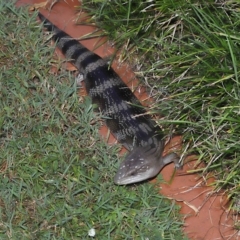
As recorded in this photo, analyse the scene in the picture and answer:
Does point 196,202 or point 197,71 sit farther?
point 196,202

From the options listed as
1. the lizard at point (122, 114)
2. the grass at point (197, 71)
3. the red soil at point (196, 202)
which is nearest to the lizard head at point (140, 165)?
the lizard at point (122, 114)

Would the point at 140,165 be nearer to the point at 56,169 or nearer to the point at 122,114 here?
the point at 122,114

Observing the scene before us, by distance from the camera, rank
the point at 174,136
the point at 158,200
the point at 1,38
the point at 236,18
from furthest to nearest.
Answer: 1. the point at 1,38
2. the point at 174,136
3. the point at 158,200
4. the point at 236,18

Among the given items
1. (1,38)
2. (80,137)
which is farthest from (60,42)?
(80,137)

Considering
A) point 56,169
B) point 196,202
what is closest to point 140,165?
point 196,202

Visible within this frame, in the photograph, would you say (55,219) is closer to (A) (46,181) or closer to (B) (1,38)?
(A) (46,181)

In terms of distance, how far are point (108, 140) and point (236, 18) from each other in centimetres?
141

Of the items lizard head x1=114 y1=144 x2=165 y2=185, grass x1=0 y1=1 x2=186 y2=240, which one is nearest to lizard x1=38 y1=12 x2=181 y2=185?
lizard head x1=114 y1=144 x2=165 y2=185

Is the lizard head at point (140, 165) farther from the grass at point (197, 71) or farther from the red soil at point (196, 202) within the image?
the grass at point (197, 71)

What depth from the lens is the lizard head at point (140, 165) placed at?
16.2 ft

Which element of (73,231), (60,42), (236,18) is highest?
(236,18)

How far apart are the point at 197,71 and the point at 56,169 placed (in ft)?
4.18

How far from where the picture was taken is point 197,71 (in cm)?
477

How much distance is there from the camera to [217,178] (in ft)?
16.3
